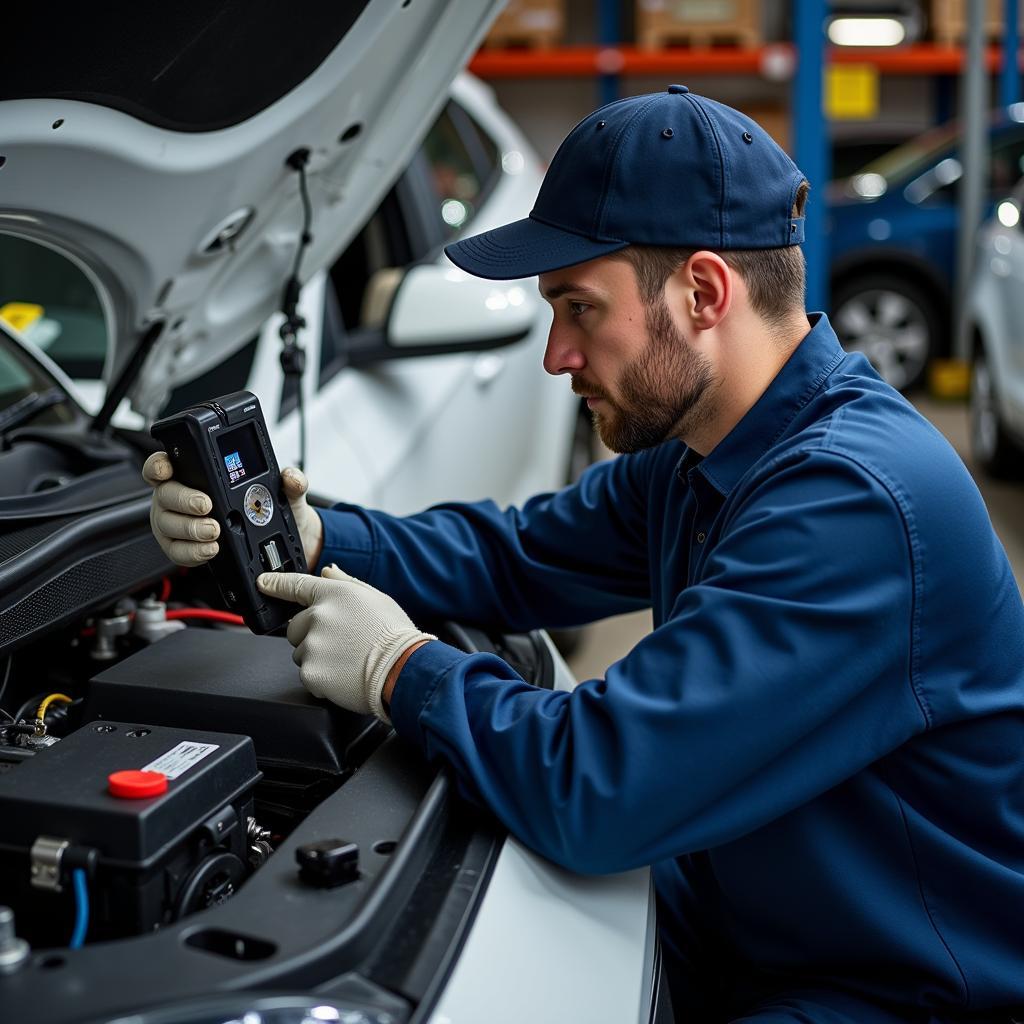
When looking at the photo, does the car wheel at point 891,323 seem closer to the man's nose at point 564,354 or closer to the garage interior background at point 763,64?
the garage interior background at point 763,64

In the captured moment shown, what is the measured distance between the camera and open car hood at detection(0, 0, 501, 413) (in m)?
1.43

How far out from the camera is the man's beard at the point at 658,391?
139 cm

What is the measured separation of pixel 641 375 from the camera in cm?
140

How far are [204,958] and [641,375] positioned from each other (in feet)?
2.41

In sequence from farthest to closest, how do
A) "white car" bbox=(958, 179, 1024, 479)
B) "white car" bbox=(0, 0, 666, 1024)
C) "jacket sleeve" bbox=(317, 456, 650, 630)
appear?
"white car" bbox=(958, 179, 1024, 479)
"jacket sleeve" bbox=(317, 456, 650, 630)
"white car" bbox=(0, 0, 666, 1024)

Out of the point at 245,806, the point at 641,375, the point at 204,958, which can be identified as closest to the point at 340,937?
the point at 204,958

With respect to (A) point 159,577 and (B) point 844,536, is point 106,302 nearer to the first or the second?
(A) point 159,577

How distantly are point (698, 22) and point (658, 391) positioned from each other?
7620mm

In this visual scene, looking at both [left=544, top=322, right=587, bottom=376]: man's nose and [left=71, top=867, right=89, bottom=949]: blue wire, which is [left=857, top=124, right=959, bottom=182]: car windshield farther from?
[left=71, top=867, right=89, bottom=949]: blue wire

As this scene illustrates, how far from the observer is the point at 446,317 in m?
2.57

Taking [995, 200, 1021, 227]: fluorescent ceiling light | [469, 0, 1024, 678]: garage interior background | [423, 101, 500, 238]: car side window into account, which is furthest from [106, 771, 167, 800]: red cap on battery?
[469, 0, 1024, 678]: garage interior background

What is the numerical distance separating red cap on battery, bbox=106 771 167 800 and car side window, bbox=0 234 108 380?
156cm

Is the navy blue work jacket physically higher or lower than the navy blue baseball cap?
lower

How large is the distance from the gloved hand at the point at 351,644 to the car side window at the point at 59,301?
51.7 inches
